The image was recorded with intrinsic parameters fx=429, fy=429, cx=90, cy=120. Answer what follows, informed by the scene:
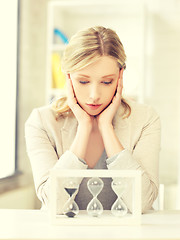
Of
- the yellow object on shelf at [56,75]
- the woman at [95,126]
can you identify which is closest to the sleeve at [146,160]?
the woman at [95,126]

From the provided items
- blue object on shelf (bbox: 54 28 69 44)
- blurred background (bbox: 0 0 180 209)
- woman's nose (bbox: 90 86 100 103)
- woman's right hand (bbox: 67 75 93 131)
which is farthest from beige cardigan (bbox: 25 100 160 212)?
blue object on shelf (bbox: 54 28 69 44)

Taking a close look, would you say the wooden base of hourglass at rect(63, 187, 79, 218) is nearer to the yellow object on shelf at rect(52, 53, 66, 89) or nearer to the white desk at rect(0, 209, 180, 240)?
the white desk at rect(0, 209, 180, 240)

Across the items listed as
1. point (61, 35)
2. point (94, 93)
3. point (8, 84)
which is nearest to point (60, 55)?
point (61, 35)

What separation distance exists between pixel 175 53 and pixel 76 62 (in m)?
2.25

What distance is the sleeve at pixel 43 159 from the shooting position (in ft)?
5.40

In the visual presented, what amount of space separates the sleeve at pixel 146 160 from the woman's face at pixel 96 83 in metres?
0.23

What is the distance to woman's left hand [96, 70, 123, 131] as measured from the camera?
1.85 m

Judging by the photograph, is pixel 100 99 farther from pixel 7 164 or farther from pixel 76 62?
pixel 7 164

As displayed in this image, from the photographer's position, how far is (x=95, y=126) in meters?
2.03

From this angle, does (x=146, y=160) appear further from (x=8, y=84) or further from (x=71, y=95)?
(x=8, y=84)

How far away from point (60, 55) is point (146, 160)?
2.26 meters

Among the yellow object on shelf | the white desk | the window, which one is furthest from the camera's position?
the yellow object on shelf

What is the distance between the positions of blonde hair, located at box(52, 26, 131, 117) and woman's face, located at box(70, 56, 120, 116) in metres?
0.02

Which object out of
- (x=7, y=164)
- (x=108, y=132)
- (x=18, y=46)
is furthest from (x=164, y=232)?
(x=18, y=46)
